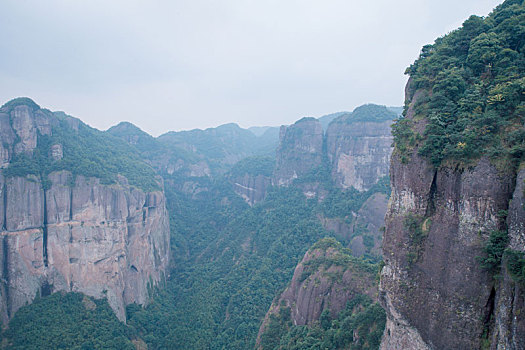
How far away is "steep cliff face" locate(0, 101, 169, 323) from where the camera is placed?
36.9m

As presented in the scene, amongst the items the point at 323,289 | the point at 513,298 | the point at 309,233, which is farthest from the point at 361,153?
the point at 513,298

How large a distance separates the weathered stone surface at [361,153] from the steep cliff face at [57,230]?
43.1 m

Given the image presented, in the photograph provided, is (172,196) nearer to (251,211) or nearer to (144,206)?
(251,211)

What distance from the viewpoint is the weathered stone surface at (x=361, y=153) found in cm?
6312

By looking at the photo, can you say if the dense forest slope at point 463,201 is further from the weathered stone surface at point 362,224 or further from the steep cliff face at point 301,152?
the steep cliff face at point 301,152

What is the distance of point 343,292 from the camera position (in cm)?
2789

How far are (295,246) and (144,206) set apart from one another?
27.7 meters

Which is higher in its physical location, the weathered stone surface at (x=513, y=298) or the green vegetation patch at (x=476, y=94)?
the green vegetation patch at (x=476, y=94)

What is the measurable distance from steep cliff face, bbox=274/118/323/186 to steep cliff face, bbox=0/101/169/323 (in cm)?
4125

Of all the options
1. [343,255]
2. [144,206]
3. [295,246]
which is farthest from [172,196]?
[343,255]

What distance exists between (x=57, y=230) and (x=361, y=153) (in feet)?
180

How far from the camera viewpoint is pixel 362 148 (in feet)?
215

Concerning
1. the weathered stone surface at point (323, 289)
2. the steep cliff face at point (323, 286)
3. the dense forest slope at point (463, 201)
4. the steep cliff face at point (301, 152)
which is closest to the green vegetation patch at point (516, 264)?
the dense forest slope at point (463, 201)

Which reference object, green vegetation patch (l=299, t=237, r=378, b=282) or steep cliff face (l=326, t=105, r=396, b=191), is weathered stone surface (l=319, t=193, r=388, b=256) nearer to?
steep cliff face (l=326, t=105, r=396, b=191)
